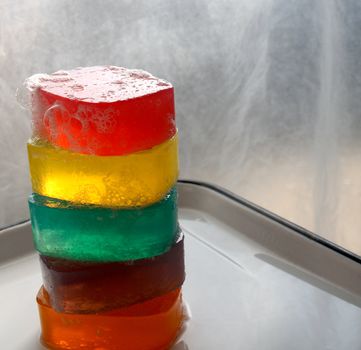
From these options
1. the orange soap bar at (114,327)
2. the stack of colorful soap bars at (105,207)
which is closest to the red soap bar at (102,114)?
the stack of colorful soap bars at (105,207)

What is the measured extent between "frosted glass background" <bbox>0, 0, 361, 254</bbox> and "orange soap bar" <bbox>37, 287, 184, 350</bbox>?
27 centimetres

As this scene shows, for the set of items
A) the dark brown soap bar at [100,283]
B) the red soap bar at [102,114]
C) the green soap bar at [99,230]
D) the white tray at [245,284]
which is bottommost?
the white tray at [245,284]

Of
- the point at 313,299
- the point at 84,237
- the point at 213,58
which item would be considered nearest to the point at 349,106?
the point at 213,58

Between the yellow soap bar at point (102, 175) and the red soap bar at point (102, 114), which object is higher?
the red soap bar at point (102, 114)

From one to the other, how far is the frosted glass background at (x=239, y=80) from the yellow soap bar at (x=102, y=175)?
0.80 feet

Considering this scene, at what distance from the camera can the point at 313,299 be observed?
1.88 ft

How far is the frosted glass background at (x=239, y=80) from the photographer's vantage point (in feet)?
2.25

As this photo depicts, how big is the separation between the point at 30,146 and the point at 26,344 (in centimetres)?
17

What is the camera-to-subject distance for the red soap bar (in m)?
0.44

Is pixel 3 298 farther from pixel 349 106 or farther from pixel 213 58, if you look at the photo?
pixel 349 106

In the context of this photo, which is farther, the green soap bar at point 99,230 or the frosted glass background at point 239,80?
the frosted glass background at point 239,80

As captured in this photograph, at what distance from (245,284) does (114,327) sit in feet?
0.52

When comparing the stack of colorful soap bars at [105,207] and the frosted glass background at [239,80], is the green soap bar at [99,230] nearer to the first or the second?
the stack of colorful soap bars at [105,207]

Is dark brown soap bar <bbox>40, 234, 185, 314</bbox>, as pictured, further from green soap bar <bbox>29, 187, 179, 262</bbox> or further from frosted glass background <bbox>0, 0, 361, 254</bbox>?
frosted glass background <bbox>0, 0, 361, 254</bbox>
